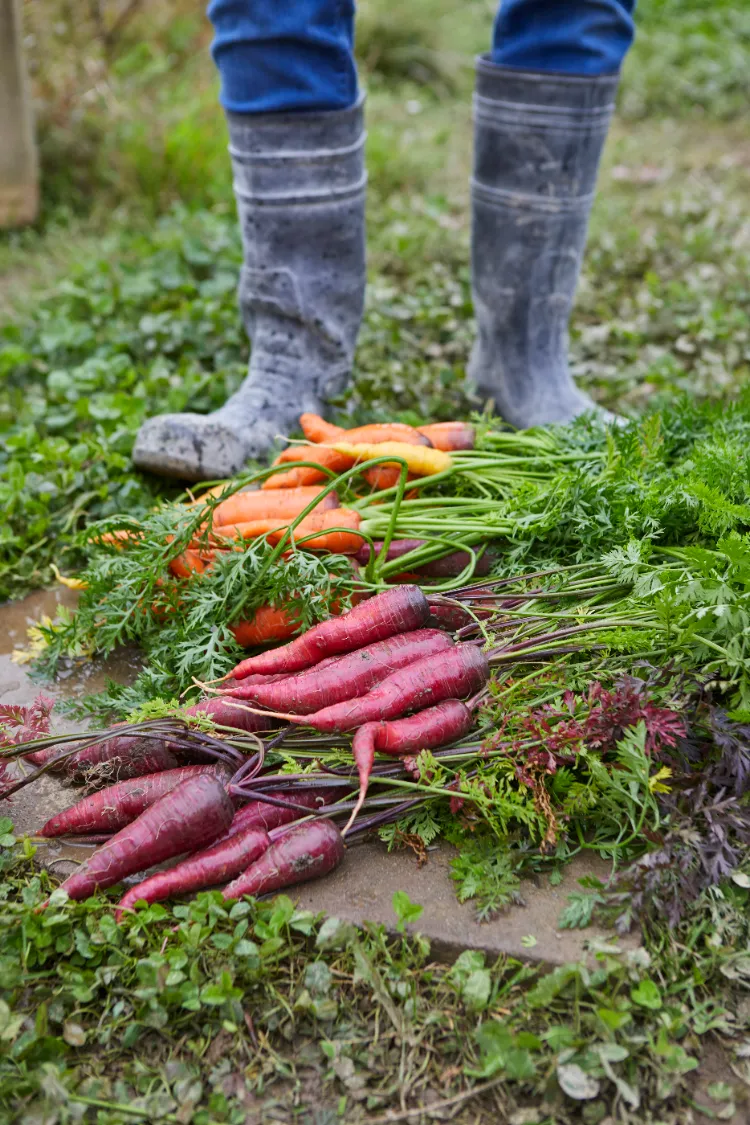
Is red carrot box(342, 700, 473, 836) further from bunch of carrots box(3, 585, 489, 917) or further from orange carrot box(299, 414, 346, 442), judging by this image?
orange carrot box(299, 414, 346, 442)

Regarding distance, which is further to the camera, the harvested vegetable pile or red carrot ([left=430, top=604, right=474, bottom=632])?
red carrot ([left=430, top=604, right=474, bottom=632])

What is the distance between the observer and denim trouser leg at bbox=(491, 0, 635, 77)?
8.36ft

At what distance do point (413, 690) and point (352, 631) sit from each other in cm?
21

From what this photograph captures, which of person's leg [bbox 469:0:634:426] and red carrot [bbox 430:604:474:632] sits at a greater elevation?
person's leg [bbox 469:0:634:426]

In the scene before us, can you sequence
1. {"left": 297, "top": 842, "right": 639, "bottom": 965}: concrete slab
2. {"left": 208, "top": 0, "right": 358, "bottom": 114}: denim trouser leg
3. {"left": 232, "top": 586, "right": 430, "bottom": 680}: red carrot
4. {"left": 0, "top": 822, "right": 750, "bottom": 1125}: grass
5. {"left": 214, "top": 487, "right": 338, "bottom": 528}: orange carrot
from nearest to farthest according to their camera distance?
{"left": 0, "top": 822, "right": 750, "bottom": 1125}: grass → {"left": 297, "top": 842, "right": 639, "bottom": 965}: concrete slab → {"left": 232, "top": 586, "right": 430, "bottom": 680}: red carrot → {"left": 214, "top": 487, "right": 338, "bottom": 528}: orange carrot → {"left": 208, "top": 0, "right": 358, "bottom": 114}: denim trouser leg

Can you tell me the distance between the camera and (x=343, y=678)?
186 cm

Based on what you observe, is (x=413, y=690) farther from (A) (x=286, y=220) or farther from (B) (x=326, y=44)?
(B) (x=326, y=44)

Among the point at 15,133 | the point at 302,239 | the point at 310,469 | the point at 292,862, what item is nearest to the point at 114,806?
the point at 292,862

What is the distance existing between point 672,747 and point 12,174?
4.38m

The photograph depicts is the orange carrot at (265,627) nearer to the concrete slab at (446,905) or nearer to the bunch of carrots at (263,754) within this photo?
the bunch of carrots at (263,754)

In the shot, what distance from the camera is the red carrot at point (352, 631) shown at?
6.34ft

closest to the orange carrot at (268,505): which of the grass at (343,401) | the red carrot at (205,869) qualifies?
the grass at (343,401)

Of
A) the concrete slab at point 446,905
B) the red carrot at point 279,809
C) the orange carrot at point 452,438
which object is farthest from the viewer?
the orange carrot at point 452,438

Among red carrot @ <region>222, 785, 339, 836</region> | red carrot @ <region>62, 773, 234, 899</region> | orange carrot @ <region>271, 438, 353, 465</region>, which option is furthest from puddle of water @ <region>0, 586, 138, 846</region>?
orange carrot @ <region>271, 438, 353, 465</region>
